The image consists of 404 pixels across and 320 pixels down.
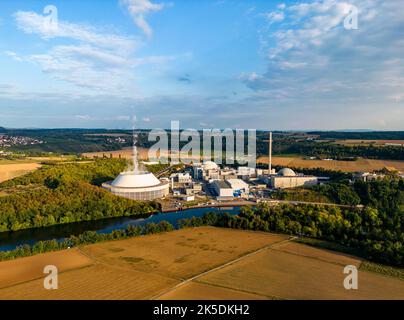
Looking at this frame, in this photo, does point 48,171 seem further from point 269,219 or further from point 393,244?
point 393,244

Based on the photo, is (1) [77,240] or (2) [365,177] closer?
(1) [77,240]

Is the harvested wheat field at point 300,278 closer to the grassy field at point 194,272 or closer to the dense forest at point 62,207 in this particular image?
the grassy field at point 194,272

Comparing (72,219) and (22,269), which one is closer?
(22,269)

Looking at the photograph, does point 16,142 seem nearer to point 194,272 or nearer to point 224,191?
point 224,191

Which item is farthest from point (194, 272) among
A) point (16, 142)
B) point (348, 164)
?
point (16, 142)

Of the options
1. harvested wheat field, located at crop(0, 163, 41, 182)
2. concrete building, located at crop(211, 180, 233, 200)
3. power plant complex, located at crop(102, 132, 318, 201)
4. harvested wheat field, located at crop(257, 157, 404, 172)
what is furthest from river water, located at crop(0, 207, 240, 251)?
harvested wheat field, located at crop(257, 157, 404, 172)

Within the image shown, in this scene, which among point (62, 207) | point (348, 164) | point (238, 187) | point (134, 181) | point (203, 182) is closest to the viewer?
point (62, 207)

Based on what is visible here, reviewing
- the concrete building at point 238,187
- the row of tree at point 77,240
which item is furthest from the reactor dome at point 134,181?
the row of tree at point 77,240
